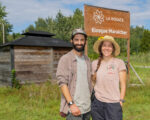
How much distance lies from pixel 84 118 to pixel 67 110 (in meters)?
0.31

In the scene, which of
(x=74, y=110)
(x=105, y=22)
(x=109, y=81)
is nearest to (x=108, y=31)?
(x=105, y=22)

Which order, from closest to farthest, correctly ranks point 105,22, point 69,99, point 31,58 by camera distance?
point 69,99, point 105,22, point 31,58

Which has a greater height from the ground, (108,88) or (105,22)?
(105,22)

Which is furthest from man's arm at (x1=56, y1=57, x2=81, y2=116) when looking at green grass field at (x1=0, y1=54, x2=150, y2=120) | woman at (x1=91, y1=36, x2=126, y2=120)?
green grass field at (x1=0, y1=54, x2=150, y2=120)

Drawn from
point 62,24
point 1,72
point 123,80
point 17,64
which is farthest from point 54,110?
point 62,24

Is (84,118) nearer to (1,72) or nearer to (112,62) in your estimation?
(112,62)

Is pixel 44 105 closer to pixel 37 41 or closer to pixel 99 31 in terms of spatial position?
pixel 99 31

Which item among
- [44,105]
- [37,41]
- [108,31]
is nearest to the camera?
[44,105]

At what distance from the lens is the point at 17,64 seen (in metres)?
8.56

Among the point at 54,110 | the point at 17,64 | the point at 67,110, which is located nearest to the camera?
the point at 67,110

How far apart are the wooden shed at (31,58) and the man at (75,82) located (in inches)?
Result: 256

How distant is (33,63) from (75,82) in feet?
22.4

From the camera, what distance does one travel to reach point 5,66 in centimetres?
912

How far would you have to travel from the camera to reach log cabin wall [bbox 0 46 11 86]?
8812 millimetres
